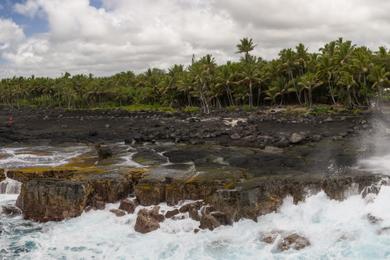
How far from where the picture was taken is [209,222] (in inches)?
882

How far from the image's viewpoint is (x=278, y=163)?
3331cm

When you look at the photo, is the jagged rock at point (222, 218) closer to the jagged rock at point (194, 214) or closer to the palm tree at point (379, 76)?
the jagged rock at point (194, 214)

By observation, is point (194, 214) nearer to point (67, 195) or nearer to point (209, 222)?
point (209, 222)

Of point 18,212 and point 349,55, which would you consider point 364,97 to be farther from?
point 18,212

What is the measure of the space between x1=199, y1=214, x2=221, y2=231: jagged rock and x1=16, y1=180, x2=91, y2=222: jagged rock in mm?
7340

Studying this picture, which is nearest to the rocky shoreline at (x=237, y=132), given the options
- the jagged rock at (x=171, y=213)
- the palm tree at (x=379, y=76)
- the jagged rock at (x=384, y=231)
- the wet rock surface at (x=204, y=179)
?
the wet rock surface at (x=204, y=179)

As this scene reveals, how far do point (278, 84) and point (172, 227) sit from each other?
6383 cm

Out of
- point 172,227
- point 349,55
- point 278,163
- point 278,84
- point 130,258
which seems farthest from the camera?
point 278,84

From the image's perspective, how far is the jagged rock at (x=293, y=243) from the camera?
19922 mm

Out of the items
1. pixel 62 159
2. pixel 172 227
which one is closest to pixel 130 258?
pixel 172 227

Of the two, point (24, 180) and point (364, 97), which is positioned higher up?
point (364, 97)

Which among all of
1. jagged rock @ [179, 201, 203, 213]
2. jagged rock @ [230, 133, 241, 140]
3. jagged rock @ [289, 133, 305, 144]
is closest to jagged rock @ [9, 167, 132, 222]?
jagged rock @ [179, 201, 203, 213]

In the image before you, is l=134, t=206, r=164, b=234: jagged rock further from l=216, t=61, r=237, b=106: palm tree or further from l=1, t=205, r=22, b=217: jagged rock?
l=216, t=61, r=237, b=106: palm tree

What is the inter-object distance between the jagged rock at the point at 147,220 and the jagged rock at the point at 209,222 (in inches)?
92.7
